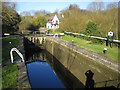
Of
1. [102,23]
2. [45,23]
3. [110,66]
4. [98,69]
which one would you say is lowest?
[98,69]

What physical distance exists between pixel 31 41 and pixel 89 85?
53.0 ft

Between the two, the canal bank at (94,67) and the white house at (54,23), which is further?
the white house at (54,23)

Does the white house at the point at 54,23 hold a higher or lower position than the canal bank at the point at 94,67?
higher

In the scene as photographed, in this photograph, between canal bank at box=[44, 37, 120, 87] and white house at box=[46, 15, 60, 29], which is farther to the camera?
white house at box=[46, 15, 60, 29]

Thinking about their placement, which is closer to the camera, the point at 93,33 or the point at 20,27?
the point at 93,33

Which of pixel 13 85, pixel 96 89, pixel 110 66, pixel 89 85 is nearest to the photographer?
pixel 13 85

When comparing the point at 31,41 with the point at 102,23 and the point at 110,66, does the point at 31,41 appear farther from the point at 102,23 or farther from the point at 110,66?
the point at 110,66

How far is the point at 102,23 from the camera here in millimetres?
13945

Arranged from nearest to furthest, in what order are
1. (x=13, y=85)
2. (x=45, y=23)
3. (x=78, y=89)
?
(x=13, y=85) < (x=78, y=89) < (x=45, y=23)

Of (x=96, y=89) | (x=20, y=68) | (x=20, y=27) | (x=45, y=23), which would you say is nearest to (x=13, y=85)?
(x=20, y=68)

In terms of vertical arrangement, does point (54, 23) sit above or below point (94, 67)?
above

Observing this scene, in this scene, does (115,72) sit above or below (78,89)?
above

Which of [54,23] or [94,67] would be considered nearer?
[94,67]

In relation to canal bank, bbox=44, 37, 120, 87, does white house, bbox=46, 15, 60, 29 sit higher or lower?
higher
